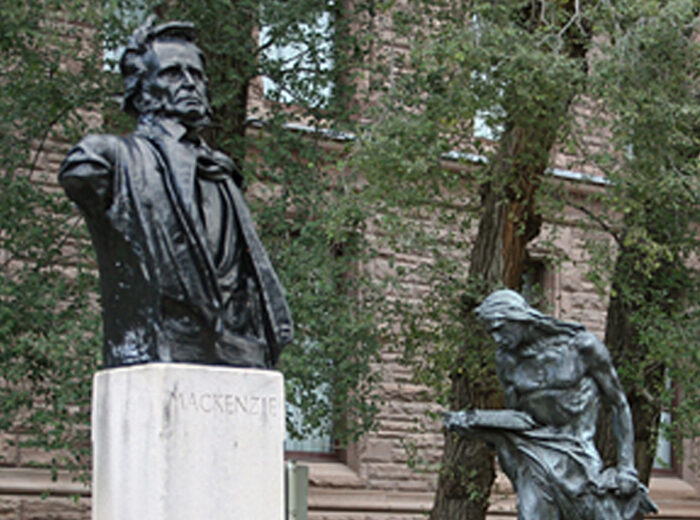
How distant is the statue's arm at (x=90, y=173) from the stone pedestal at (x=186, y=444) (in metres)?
0.82

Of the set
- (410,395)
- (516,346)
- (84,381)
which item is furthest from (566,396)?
(410,395)

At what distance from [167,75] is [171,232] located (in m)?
0.95

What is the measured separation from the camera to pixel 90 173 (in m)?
6.40

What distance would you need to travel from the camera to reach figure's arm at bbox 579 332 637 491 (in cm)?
971

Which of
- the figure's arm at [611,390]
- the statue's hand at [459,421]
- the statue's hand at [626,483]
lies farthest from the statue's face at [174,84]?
the statue's hand at [626,483]

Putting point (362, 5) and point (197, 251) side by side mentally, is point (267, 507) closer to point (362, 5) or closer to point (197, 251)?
point (197, 251)

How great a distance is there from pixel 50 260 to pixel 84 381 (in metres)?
1.42

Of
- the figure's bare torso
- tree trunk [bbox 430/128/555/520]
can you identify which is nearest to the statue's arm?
the figure's bare torso

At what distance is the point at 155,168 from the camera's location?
6539 millimetres

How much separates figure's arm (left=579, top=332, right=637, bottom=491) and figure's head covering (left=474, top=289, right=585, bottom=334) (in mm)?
192

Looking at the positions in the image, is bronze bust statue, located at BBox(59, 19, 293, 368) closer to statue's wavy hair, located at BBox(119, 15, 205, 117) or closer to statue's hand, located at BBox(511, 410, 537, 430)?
statue's wavy hair, located at BBox(119, 15, 205, 117)

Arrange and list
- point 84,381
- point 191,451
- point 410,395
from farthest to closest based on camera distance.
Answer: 1. point 410,395
2. point 84,381
3. point 191,451

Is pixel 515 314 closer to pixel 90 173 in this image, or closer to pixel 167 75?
pixel 167 75

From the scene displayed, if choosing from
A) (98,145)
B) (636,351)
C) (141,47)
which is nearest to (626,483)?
(141,47)
